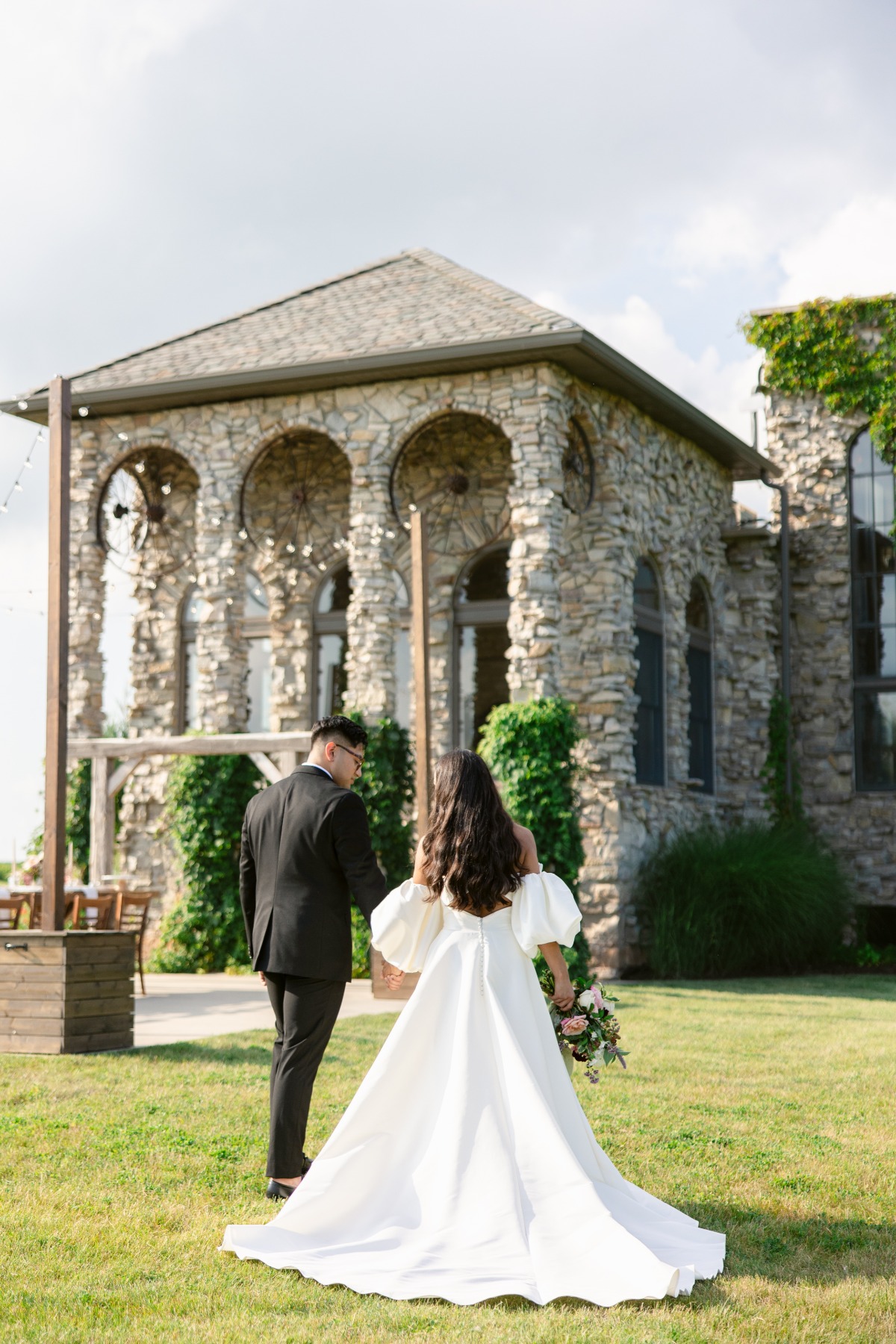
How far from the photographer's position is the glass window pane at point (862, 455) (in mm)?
19172

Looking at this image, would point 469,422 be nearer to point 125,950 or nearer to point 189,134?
point 189,134

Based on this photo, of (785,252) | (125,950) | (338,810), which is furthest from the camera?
(785,252)

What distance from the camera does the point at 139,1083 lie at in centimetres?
787

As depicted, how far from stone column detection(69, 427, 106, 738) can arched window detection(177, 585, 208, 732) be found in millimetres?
1456

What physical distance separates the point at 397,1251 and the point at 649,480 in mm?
13257

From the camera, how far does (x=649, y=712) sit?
16766 millimetres

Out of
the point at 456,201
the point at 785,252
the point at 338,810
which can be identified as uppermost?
the point at 785,252

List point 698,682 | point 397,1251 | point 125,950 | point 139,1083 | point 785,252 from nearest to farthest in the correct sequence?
1. point 397,1251
2. point 139,1083
3. point 125,950
4. point 698,682
5. point 785,252

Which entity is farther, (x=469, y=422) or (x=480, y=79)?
(x=469, y=422)

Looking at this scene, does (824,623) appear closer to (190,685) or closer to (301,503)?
(301,503)

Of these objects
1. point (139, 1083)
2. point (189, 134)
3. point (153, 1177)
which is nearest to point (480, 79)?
point (189, 134)

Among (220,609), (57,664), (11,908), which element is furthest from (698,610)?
(57,664)

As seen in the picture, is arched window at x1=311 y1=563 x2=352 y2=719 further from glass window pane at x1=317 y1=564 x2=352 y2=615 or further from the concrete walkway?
the concrete walkway

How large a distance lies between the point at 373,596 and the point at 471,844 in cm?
1065
